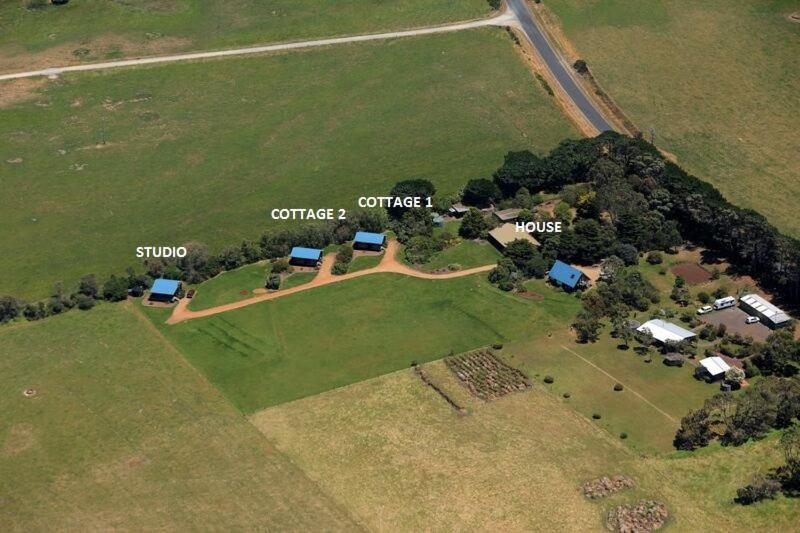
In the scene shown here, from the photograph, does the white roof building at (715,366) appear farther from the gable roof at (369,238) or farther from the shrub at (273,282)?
the shrub at (273,282)

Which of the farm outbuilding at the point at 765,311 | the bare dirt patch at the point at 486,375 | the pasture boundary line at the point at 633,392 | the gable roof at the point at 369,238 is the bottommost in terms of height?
the bare dirt patch at the point at 486,375

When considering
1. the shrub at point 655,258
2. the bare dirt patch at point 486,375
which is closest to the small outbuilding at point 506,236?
the shrub at point 655,258

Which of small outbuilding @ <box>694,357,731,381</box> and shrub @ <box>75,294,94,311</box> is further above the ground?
small outbuilding @ <box>694,357,731,381</box>

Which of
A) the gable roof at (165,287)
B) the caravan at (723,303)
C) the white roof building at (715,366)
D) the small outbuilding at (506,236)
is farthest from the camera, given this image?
the small outbuilding at (506,236)

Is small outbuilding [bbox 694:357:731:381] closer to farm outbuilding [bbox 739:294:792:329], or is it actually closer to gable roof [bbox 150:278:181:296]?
farm outbuilding [bbox 739:294:792:329]

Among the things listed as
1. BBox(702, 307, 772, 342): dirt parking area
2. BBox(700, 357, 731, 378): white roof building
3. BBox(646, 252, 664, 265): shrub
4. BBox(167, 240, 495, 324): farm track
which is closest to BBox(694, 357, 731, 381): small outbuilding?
BBox(700, 357, 731, 378): white roof building

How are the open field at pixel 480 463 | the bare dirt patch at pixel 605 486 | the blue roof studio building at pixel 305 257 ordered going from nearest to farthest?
the open field at pixel 480 463 → the bare dirt patch at pixel 605 486 → the blue roof studio building at pixel 305 257
